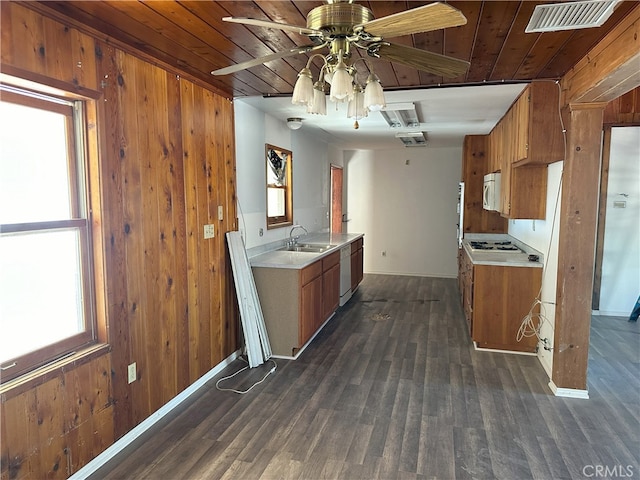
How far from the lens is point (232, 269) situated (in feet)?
11.9

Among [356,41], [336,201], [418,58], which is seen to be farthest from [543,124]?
[336,201]

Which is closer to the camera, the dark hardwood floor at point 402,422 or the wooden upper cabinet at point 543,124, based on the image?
the dark hardwood floor at point 402,422

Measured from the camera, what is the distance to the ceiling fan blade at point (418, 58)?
1.66 metres

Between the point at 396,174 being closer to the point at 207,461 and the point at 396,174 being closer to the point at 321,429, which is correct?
the point at 321,429

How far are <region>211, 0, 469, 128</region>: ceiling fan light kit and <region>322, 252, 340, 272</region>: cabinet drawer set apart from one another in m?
2.66

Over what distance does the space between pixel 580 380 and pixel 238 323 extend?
285 cm

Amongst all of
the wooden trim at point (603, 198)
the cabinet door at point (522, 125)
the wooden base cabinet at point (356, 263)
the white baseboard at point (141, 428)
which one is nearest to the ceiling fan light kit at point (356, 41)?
the cabinet door at point (522, 125)

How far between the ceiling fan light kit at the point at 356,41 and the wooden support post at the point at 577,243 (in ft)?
5.29

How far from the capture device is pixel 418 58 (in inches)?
67.8

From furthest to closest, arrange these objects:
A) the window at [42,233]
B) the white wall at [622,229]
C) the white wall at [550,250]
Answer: the white wall at [622,229], the white wall at [550,250], the window at [42,233]

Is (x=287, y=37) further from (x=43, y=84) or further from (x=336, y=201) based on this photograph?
(x=336, y=201)

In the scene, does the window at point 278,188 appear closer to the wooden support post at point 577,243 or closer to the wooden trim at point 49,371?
the wooden trim at point 49,371

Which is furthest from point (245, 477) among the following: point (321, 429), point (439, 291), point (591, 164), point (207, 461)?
point (439, 291)

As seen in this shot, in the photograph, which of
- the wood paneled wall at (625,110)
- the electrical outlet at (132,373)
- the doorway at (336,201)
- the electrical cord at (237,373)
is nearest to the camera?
the electrical outlet at (132,373)
